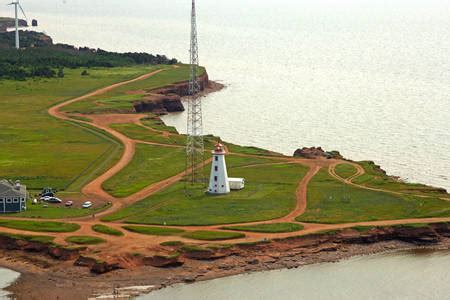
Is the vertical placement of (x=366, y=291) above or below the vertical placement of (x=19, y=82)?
below

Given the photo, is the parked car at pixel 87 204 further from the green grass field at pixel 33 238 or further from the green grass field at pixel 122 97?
the green grass field at pixel 122 97

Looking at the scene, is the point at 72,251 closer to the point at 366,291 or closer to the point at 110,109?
the point at 366,291

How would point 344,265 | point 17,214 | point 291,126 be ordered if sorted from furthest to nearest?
point 291,126
point 17,214
point 344,265

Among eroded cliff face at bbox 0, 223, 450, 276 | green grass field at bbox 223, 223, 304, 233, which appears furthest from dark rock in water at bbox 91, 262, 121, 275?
green grass field at bbox 223, 223, 304, 233

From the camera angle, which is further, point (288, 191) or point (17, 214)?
point (288, 191)

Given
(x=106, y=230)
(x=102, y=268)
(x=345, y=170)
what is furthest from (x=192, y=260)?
(x=345, y=170)

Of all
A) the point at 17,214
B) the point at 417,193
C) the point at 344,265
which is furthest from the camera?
the point at 417,193

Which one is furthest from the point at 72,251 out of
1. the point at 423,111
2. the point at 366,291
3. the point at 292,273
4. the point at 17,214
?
the point at 423,111

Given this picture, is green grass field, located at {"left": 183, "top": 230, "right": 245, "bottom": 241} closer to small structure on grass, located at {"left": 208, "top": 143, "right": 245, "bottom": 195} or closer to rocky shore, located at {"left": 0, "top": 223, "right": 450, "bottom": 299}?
rocky shore, located at {"left": 0, "top": 223, "right": 450, "bottom": 299}
